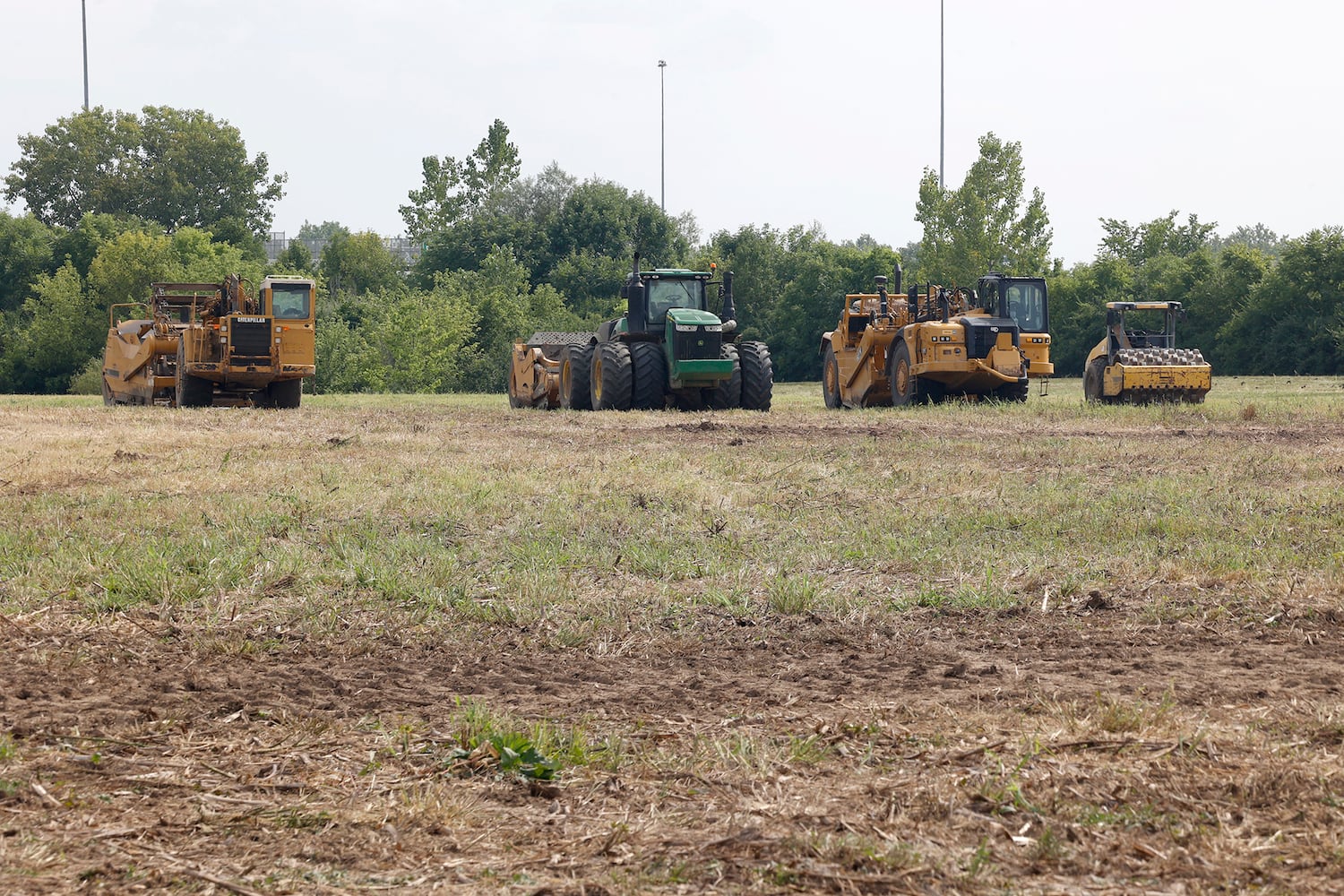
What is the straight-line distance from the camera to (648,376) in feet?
82.1

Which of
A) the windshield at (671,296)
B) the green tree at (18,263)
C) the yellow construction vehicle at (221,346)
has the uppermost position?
the green tree at (18,263)

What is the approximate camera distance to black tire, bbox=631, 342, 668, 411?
25000 mm

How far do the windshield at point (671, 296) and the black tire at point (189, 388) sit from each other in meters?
9.08

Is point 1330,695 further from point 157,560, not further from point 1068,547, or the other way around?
point 157,560

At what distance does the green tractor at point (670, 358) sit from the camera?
963 inches

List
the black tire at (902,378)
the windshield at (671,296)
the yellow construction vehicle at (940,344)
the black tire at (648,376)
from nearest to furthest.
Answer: the black tire at (648,376)
the yellow construction vehicle at (940,344)
the windshield at (671,296)
the black tire at (902,378)

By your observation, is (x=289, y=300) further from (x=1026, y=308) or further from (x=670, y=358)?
(x=1026, y=308)

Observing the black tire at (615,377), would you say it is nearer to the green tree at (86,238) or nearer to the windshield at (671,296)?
the windshield at (671,296)

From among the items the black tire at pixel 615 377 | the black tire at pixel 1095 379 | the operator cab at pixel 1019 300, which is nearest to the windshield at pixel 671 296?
the black tire at pixel 615 377

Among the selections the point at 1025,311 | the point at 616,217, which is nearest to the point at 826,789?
the point at 1025,311

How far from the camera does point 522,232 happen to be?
71125 mm

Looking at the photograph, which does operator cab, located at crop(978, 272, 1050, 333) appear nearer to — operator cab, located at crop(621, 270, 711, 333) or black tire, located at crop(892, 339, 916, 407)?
black tire, located at crop(892, 339, 916, 407)

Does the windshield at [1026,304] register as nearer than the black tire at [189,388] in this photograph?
Yes

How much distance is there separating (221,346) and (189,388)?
3.44ft
